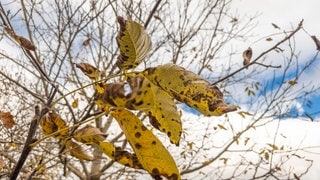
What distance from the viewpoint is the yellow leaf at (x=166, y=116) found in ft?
1.68

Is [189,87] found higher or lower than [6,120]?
lower

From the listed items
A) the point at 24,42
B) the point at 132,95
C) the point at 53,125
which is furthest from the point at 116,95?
the point at 24,42

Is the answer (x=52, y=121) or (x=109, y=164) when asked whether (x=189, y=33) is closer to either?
(x=109, y=164)

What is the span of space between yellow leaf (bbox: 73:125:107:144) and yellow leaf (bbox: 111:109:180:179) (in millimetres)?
155

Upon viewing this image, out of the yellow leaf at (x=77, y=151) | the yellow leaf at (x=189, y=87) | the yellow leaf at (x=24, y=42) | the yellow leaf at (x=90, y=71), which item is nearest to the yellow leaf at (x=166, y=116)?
the yellow leaf at (x=189, y=87)

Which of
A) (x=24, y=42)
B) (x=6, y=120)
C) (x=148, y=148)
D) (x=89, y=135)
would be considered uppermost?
(x=24, y=42)

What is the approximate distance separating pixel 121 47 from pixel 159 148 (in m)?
0.14

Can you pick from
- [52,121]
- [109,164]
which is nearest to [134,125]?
[52,121]

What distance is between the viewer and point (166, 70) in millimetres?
479

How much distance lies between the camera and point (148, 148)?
0.45 metres

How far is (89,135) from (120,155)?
0.06m

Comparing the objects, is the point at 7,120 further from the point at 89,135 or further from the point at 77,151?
the point at 89,135

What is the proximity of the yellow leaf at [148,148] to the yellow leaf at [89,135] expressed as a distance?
16cm

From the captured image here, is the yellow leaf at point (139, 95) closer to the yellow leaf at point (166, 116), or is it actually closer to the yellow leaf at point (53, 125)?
the yellow leaf at point (166, 116)
